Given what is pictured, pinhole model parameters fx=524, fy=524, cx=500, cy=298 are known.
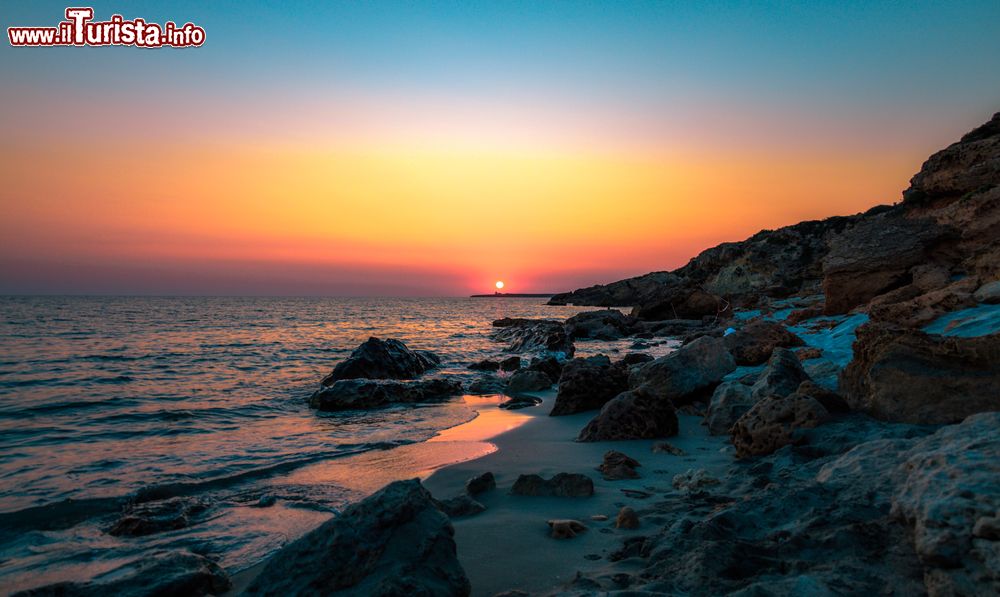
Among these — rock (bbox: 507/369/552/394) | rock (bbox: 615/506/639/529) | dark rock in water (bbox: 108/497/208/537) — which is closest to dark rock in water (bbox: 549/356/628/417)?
rock (bbox: 507/369/552/394)

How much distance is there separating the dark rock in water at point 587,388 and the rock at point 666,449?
10.3 ft

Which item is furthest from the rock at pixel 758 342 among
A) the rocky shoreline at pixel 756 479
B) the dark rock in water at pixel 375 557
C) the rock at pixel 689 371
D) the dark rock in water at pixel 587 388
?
the dark rock in water at pixel 375 557

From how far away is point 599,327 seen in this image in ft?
102

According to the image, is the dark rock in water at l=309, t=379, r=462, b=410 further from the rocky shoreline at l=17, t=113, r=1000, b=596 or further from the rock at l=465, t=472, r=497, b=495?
the rock at l=465, t=472, r=497, b=495

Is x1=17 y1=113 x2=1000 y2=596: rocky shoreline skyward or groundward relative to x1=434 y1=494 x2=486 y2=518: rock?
skyward

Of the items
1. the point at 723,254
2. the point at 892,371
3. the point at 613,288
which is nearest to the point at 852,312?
the point at 892,371

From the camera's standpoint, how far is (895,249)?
9.73 m

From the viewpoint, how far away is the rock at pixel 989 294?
243 inches

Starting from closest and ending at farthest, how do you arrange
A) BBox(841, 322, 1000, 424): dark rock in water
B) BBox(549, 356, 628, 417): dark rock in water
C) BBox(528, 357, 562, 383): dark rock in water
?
BBox(841, 322, 1000, 424): dark rock in water
BBox(549, 356, 628, 417): dark rock in water
BBox(528, 357, 562, 383): dark rock in water

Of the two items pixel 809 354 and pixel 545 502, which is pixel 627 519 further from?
pixel 809 354

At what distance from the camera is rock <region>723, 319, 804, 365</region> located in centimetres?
935

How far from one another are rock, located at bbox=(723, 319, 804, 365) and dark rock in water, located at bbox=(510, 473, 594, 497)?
6.04 m

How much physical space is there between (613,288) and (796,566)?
82898mm

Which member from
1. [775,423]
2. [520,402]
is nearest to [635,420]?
[775,423]
